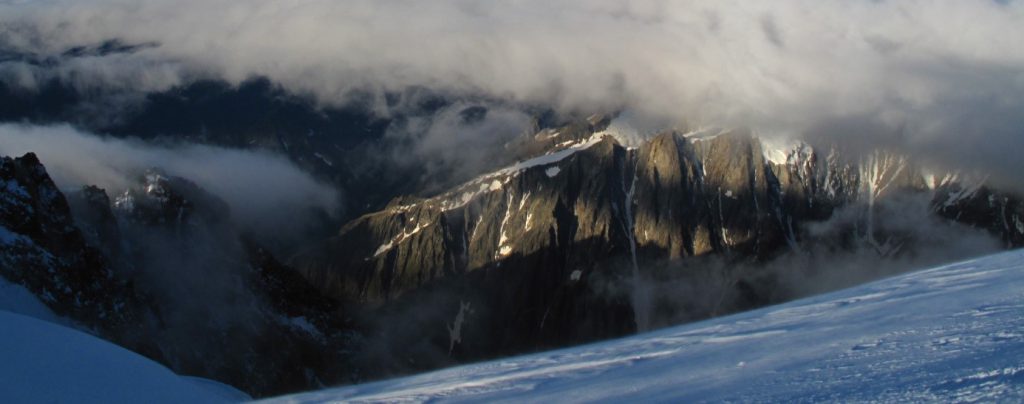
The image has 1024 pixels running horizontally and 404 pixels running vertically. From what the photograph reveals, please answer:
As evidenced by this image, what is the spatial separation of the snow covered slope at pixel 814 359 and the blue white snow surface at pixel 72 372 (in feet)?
11.4

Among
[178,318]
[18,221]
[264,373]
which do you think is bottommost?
[264,373]

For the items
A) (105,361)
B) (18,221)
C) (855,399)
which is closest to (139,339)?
(18,221)

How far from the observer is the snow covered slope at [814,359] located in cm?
1480

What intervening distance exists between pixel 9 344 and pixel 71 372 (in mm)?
1266

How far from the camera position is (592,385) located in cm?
1878

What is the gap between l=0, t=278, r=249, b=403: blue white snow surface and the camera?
1702cm

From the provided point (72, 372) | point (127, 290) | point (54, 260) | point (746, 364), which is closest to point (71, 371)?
point (72, 372)

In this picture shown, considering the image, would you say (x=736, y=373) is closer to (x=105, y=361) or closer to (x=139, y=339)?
(x=105, y=361)

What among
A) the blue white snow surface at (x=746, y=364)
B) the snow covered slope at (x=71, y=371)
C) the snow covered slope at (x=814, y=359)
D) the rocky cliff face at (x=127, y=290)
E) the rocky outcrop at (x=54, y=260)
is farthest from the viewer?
the rocky cliff face at (x=127, y=290)

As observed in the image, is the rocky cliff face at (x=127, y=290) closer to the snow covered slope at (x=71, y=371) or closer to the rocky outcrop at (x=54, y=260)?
the rocky outcrop at (x=54, y=260)

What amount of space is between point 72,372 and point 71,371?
1.3 inches

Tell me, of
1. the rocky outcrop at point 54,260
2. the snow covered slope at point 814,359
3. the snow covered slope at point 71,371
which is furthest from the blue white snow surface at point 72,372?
the rocky outcrop at point 54,260

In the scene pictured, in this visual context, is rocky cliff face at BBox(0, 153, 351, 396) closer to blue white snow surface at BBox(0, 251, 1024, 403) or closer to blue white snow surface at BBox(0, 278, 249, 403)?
blue white snow surface at BBox(0, 278, 249, 403)

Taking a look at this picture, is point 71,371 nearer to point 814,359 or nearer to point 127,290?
point 814,359
